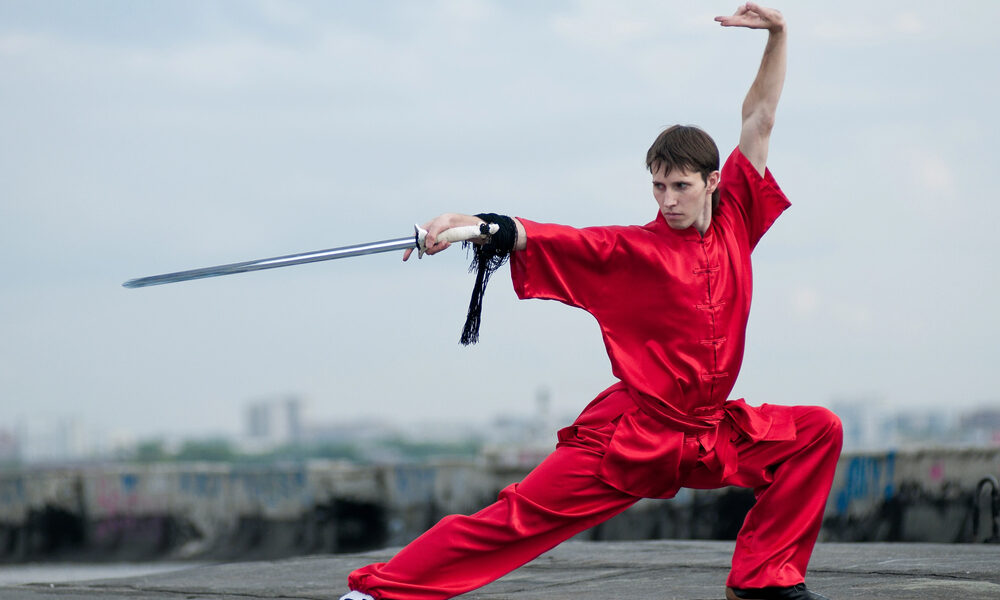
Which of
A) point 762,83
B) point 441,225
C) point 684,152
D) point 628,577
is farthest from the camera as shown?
point 628,577

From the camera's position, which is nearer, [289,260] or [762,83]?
[289,260]

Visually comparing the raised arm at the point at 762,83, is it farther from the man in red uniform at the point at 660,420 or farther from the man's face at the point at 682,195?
the man's face at the point at 682,195

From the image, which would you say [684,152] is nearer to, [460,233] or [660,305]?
[660,305]

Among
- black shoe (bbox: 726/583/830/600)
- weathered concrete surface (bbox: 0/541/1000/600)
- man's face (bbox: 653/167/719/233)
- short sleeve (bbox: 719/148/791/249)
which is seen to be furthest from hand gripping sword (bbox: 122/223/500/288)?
weathered concrete surface (bbox: 0/541/1000/600)

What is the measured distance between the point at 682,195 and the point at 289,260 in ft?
4.04

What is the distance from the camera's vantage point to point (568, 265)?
426 centimetres

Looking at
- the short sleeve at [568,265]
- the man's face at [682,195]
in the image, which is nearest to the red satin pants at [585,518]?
the short sleeve at [568,265]

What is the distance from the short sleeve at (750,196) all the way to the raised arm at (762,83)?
41 millimetres

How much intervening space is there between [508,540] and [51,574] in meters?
5.99

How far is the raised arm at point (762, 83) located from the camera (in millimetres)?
4496

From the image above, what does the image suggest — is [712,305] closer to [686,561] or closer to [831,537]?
[686,561]

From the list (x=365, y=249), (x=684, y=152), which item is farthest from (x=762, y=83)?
(x=365, y=249)

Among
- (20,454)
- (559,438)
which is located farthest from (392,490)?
(20,454)

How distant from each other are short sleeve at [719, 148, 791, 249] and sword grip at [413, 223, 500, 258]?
87 centimetres
